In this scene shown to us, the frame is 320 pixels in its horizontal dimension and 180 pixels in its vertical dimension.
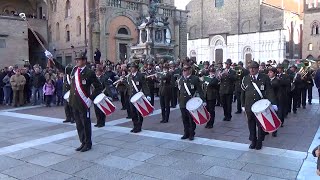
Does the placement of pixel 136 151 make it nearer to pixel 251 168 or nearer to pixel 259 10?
pixel 251 168

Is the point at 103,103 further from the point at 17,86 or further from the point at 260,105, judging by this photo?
the point at 17,86

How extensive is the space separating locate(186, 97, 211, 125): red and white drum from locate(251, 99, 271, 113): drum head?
4.09 feet

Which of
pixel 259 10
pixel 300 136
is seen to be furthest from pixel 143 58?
pixel 259 10

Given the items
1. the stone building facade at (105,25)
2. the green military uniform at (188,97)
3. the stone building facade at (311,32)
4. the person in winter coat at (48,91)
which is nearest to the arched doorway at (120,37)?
the stone building facade at (105,25)

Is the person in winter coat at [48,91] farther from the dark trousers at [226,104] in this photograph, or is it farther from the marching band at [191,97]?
the dark trousers at [226,104]

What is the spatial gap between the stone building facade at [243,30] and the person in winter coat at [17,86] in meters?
39.9

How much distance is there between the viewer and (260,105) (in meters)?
6.18

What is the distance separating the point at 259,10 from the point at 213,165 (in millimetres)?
47066

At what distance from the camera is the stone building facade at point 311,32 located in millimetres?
47688

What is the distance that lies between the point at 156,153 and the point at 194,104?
1.50 m

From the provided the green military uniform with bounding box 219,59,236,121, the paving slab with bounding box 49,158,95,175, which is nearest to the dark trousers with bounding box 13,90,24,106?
the green military uniform with bounding box 219,59,236,121

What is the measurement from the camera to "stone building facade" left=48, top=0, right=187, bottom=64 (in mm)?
29859

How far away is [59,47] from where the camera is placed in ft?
119

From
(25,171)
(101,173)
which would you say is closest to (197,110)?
(101,173)
